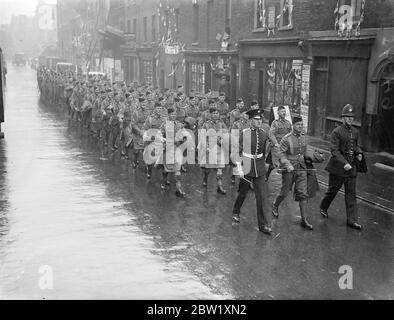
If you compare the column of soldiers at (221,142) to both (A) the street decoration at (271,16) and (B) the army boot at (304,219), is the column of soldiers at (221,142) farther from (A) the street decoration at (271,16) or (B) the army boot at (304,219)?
(A) the street decoration at (271,16)

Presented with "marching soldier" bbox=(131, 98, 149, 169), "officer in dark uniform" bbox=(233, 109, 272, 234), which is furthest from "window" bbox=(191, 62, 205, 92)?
"officer in dark uniform" bbox=(233, 109, 272, 234)

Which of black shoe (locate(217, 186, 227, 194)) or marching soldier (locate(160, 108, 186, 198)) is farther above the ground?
marching soldier (locate(160, 108, 186, 198))

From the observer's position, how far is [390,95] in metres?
16.1

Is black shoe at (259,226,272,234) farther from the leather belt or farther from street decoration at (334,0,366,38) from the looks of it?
street decoration at (334,0,366,38)

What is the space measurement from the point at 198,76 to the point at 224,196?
67.4ft

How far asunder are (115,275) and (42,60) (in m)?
82.6

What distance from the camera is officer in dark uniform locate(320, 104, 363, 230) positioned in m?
9.48

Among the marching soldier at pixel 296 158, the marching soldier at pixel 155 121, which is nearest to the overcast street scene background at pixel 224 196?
the marching soldier at pixel 296 158

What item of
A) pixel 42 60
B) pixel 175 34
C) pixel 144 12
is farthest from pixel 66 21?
pixel 175 34

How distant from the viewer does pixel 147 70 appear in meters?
42.6

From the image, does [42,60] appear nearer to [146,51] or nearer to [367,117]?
[146,51]

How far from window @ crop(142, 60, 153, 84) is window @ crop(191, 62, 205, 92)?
965 centimetres

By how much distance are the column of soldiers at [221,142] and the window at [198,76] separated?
979 centimetres

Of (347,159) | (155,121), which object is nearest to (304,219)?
(347,159)
